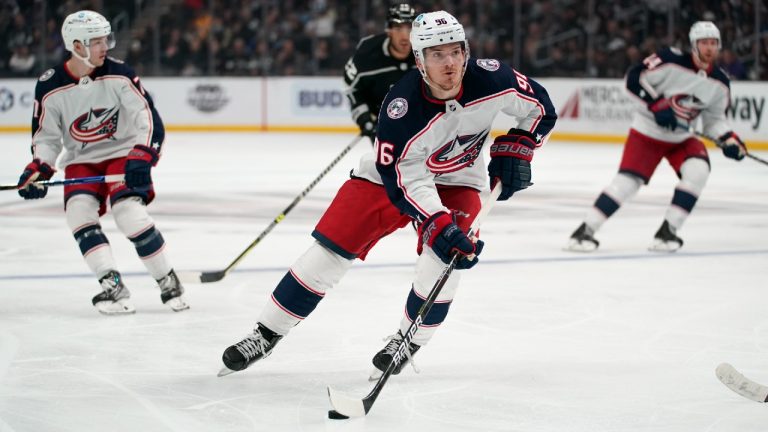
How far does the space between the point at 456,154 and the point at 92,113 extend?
1634 millimetres

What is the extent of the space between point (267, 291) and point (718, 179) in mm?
5430

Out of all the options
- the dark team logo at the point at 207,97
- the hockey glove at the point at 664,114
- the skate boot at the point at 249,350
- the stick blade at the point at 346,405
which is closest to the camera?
the stick blade at the point at 346,405

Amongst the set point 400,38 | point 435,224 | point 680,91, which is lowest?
point 680,91

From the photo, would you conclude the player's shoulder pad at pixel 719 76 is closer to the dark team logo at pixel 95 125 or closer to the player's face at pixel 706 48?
the player's face at pixel 706 48

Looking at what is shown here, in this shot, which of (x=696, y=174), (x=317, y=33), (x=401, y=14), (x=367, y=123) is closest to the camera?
(x=401, y=14)

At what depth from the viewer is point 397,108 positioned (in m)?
2.89

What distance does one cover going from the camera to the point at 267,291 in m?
4.56

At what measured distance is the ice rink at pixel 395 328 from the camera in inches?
111

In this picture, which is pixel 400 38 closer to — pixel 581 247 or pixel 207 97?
pixel 581 247

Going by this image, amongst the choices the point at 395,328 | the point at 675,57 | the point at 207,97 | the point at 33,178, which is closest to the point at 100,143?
the point at 33,178

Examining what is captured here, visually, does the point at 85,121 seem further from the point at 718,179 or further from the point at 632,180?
the point at 718,179

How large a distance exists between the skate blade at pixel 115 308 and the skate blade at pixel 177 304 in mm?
131

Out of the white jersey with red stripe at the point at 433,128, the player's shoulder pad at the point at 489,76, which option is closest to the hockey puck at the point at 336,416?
the white jersey with red stripe at the point at 433,128

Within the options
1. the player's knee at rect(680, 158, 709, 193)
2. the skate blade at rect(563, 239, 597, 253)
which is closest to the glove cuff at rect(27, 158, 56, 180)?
the skate blade at rect(563, 239, 597, 253)
